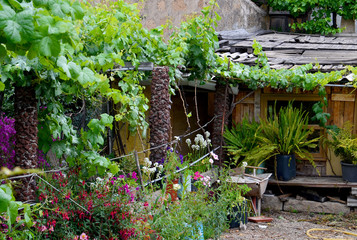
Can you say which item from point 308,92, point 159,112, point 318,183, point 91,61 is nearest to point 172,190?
point 159,112

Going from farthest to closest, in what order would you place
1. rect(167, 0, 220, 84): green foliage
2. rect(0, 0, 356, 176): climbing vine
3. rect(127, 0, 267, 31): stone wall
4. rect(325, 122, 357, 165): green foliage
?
rect(127, 0, 267, 31): stone wall, rect(325, 122, 357, 165): green foliage, rect(167, 0, 220, 84): green foliage, rect(0, 0, 356, 176): climbing vine

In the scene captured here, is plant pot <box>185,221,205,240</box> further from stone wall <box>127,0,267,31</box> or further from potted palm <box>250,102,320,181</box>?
stone wall <box>127,0,267,31</box>

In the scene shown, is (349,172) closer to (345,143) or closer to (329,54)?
(345,143)

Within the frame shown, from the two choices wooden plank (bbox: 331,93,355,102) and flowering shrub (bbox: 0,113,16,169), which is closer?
flowering shrub (bbox: 0,113,16,169)

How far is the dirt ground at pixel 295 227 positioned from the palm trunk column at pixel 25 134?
354 centimetres

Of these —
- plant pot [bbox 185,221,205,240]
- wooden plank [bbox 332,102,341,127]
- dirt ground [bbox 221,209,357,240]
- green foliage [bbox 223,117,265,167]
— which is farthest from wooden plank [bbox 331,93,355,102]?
plant pot [bbox 185,221,205,240]

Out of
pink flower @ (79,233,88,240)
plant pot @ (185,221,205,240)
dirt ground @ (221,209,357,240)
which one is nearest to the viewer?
pink flower @ (79,233,88,240)

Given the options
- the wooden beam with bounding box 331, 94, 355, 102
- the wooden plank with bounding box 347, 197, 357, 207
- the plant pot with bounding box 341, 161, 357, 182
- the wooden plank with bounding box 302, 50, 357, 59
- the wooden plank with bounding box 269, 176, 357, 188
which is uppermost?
the wooden plank with bounding box 302, 50, 357, 59

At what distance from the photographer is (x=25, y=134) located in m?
3.76

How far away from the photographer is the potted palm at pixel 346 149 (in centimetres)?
804

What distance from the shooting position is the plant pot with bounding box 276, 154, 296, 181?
8.36 meters

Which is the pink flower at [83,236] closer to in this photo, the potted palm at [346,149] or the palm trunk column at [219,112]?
the palm trunk column at [219,112]

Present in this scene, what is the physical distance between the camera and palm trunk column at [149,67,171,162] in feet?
18.6

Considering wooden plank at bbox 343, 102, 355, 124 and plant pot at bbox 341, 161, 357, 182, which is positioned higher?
wooden plank at bbox 343, 102, 355, 124
